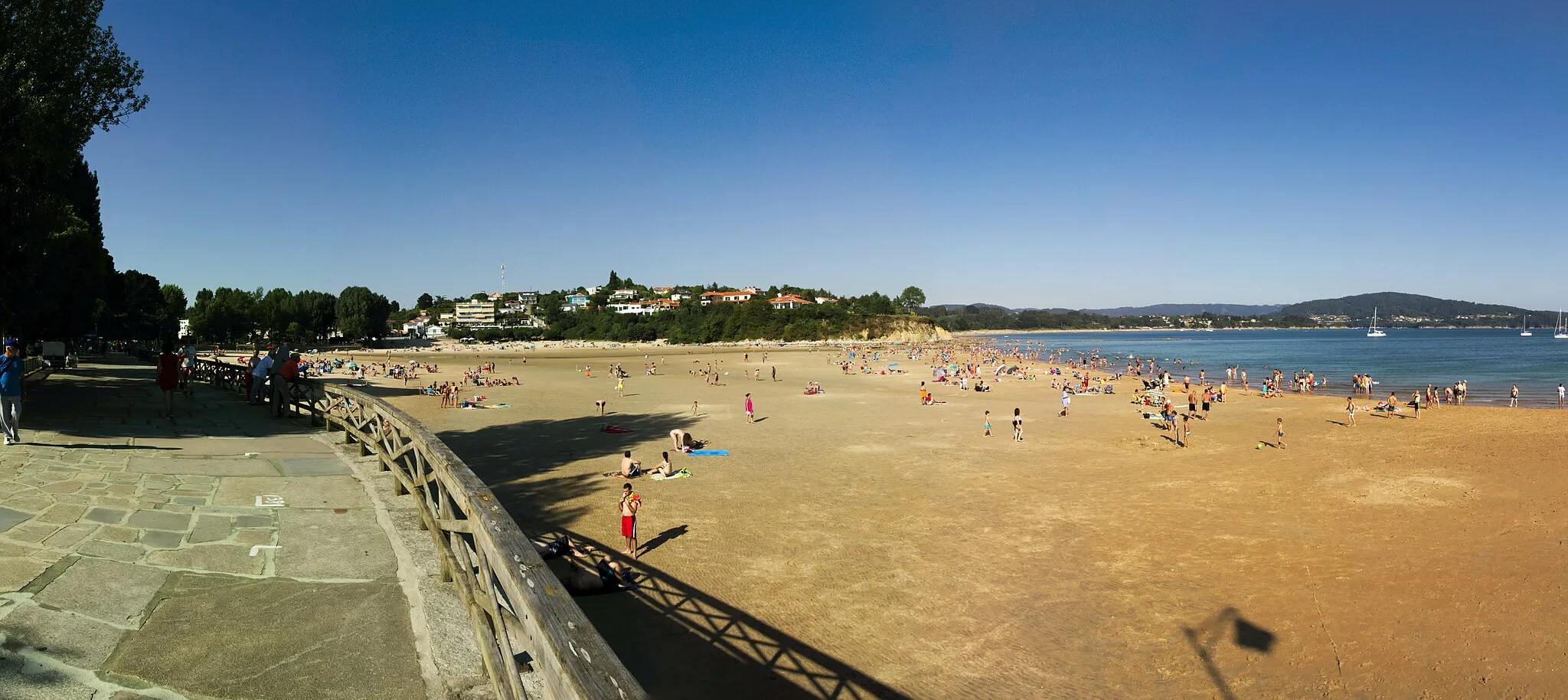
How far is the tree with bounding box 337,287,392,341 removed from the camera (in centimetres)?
9931

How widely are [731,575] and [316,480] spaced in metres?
5.31

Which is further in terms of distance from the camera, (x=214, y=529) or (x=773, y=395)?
(x=773, y=395)

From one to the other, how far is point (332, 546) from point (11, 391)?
18.7 ft

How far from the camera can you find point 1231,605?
30.8 ft

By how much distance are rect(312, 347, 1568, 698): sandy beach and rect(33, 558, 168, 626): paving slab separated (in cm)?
417

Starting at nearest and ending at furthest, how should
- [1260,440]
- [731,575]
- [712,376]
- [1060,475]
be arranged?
[731,575] → [1060,475] → [1260,440] → [712,376]

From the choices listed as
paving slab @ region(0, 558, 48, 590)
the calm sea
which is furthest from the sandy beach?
the calm sea

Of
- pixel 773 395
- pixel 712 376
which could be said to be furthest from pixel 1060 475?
pixel 712 376

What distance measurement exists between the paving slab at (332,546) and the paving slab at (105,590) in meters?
0.73

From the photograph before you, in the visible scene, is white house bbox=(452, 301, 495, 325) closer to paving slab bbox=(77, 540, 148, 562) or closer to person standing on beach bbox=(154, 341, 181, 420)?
person standing on beach bbox=(154, 341, 181, 420)

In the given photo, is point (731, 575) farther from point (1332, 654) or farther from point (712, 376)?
point (712, 376)

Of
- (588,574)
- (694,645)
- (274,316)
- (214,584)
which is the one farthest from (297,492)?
(274,316)

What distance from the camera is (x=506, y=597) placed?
411 cm

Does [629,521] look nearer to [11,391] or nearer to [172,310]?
[11,391]
